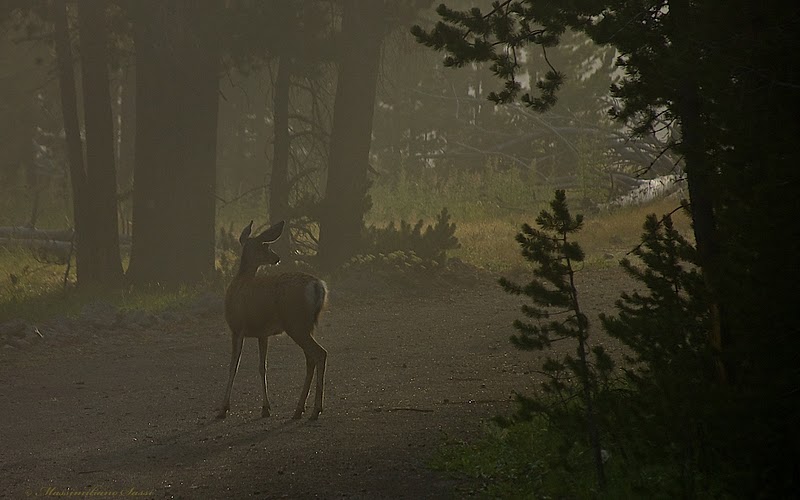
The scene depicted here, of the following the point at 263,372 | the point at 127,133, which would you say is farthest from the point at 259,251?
the point at 127,133

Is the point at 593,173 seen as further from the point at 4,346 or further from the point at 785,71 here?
the point at 785,71

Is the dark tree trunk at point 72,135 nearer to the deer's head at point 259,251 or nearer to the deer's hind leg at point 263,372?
the deer's head at point 259,251

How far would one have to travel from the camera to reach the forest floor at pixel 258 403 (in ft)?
25.1

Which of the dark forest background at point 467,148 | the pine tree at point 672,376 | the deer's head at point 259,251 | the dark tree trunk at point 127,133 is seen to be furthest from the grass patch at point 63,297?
the pine tree at point 672,376

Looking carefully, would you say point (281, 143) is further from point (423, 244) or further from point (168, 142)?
point (423, 244)

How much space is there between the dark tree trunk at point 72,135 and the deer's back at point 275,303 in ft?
30.0

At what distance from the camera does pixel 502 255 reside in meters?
21.6

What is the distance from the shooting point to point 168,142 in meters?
19.2

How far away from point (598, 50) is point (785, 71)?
37143mm

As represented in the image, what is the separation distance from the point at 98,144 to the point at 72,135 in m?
0.53

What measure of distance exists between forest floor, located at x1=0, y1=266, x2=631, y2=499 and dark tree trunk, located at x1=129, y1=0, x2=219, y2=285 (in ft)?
9.26

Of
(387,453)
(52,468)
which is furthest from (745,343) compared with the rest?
(52,468)

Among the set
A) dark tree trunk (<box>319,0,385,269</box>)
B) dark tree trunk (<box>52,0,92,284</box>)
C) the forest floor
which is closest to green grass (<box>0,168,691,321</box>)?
dark tree trunk (<box>52,0,92,284</box>)

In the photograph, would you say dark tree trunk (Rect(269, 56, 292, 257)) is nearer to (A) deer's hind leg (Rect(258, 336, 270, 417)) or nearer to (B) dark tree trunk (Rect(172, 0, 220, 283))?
(B) dark tree trunk (Rect(172, 0, 220, 283))
